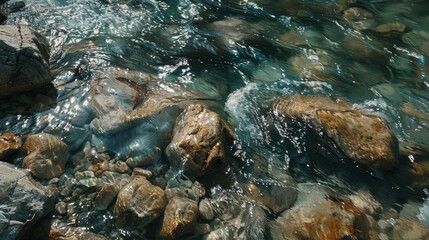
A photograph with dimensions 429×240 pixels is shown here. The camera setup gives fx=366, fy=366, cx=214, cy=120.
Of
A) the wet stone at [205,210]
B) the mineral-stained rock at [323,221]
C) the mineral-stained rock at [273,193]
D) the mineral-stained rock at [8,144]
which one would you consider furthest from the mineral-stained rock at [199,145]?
the mineral-stained rock at [8,144]

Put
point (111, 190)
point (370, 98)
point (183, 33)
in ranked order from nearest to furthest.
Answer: point (111, 190) < point (370, 98) < point (183, 33)

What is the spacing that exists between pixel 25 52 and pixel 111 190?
261 centimetres

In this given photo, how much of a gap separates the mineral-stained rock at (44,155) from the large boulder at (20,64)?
39.1 inches

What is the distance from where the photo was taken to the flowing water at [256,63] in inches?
219

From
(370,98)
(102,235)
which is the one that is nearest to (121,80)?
(102,235)

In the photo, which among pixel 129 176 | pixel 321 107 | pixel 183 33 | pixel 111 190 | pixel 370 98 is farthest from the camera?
pixel 183 33

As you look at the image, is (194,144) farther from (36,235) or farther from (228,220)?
(36,235)

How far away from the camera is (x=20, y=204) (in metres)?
3.93

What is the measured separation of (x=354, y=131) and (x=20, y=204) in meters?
4.64

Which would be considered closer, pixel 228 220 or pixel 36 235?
pixel 36 235

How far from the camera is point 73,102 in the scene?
229 inches

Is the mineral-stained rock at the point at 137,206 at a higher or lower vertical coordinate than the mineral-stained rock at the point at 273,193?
higher

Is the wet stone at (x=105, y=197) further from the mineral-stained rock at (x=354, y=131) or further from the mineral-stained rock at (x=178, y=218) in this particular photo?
the mineral-stained rock at (x=354, y=131)

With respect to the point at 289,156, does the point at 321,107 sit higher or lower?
higher
